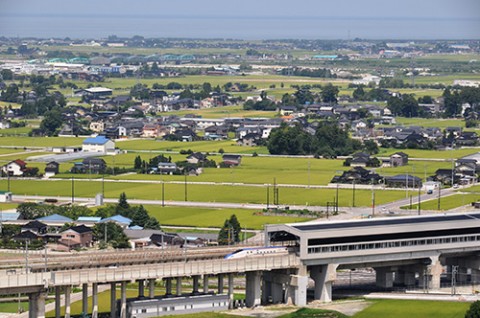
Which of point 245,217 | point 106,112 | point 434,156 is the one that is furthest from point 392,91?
point 245,217

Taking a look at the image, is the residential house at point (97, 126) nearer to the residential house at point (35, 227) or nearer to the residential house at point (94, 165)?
the residential house at point (94, 165)

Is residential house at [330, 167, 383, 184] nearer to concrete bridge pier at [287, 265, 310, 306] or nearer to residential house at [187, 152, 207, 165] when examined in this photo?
residential house at [187, 152, 207, 165]

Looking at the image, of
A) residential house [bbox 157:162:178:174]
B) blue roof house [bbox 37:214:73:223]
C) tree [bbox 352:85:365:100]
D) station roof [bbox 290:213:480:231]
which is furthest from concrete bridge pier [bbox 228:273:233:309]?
tree [bbox 352:85:365:100]

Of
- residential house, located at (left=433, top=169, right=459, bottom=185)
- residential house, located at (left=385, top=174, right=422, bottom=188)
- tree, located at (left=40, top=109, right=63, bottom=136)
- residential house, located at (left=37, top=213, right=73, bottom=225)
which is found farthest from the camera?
tree, located at (left=40, top=109, right=63, bottom=136)

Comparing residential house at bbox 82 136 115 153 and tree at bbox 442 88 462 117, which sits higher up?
tree at bbox 442 88 462 117

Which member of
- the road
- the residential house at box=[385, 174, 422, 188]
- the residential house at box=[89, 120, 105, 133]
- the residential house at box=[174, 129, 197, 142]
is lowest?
the road

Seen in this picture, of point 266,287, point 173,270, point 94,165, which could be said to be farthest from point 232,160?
point 173,270
